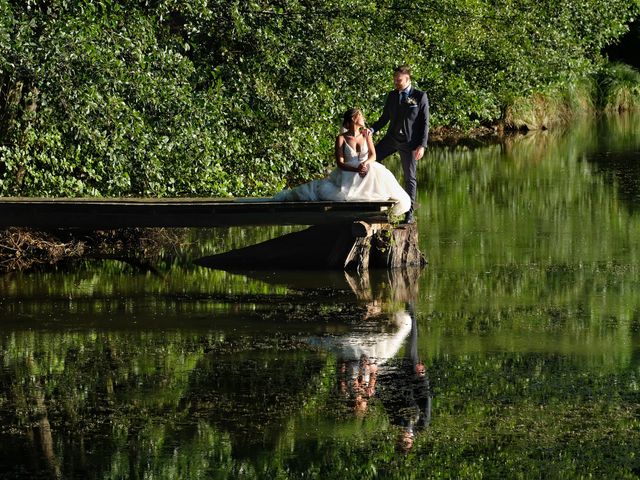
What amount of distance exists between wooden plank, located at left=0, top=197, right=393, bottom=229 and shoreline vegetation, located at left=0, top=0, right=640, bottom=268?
1065 mm

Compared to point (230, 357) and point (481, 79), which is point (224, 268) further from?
point (481, 79)

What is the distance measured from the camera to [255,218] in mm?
13805

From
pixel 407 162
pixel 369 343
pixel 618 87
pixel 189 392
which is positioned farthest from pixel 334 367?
pixel 618 87

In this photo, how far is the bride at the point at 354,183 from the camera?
1398 centimetres

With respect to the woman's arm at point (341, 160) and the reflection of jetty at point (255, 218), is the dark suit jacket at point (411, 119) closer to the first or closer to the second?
the woman's arm at point (341, 160)

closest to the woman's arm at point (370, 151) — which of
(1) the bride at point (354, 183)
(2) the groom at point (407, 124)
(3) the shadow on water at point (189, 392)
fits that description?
(1) the bride at point (354, 183)

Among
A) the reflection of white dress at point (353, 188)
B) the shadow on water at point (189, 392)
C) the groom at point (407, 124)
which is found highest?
the groom at point (407, 124)

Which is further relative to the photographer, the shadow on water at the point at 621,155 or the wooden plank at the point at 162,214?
the shadow on water at the point at 621,155

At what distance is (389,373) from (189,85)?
827 centimetres

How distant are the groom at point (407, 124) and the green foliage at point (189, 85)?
2.66 meters

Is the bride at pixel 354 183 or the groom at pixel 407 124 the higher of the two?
the groom at pixel 407 124

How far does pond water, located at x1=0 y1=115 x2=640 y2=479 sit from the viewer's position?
7.28 m

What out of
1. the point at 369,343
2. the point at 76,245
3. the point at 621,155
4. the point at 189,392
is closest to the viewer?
the point at 189,392

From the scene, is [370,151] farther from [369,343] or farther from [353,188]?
[369,343]
